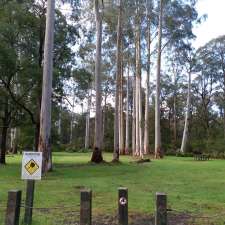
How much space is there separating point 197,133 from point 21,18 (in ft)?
167

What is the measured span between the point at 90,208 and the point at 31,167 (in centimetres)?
131

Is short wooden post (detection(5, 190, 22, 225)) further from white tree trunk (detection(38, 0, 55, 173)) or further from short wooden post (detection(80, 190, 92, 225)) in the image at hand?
→ white tree trunk (detection(38, 0, 55, 173))

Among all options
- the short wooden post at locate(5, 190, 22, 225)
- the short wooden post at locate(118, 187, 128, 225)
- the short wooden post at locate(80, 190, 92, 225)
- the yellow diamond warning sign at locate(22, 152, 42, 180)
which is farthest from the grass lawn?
the short wooden post at locate(118, 187, 128, 225)

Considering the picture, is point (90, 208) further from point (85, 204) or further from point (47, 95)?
point (47, 95)

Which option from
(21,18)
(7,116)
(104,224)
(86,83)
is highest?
(21,18)

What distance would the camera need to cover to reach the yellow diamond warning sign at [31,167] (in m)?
8.01

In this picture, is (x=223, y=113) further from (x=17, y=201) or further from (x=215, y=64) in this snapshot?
(x=17, y=201)

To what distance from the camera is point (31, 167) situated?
8.02 meters

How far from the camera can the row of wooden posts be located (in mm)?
7066

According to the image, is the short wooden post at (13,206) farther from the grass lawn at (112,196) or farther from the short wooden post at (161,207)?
the short wooden post at (161,207)

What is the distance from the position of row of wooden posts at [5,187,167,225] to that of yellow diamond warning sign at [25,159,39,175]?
1.97ft

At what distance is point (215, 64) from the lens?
69562mm

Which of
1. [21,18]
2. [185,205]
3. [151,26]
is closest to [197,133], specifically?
[151,26]

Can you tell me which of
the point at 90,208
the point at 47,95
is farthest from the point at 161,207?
the point at 47,95
